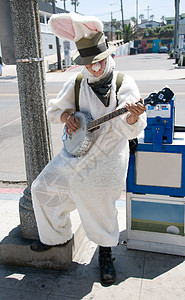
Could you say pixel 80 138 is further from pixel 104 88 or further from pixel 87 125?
pixel 104 88

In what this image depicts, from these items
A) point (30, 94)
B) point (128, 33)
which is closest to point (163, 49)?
point (128, 33)

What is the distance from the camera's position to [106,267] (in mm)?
2602

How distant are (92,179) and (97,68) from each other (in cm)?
81

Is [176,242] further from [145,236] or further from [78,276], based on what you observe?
[78,276]

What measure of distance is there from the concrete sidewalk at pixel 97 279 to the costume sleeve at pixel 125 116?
112cm

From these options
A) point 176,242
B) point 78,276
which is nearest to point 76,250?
point 78,276

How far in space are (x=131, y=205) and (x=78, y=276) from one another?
72cm

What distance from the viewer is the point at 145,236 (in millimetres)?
2887

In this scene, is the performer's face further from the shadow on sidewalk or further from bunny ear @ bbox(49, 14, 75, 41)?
the shadow on sidewalk

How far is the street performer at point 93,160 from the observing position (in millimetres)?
2357

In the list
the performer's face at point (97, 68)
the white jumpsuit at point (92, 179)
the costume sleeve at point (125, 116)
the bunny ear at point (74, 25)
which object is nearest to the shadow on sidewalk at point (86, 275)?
the white jumpsuit at point (92, 179)

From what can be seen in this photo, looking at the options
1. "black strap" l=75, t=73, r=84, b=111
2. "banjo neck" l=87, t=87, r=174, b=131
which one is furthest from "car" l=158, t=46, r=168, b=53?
"banjo neck" l=87, t=87, r=174, b=131

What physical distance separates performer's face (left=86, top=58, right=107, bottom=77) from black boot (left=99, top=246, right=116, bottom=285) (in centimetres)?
137

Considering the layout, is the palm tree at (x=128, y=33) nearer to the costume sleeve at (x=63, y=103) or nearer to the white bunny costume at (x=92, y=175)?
→ the costume sleeve at (x=63, y=103)
